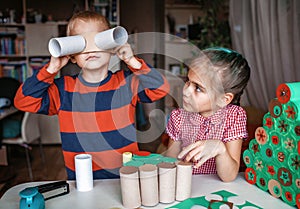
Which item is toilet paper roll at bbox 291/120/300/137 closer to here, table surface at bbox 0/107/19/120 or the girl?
the girl

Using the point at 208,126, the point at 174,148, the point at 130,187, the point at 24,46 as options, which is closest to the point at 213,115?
the point at 208,126

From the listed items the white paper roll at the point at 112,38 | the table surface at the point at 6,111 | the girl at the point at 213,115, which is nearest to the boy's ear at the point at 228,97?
the girl at the point at 213,115

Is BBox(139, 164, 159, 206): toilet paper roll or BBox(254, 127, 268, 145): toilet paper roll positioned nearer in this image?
BBox(139, 164, 159, 206): toilet paper roll

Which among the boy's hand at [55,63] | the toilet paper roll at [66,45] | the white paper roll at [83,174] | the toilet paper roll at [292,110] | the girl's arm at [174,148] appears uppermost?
the toilet paper roll at [66,45]

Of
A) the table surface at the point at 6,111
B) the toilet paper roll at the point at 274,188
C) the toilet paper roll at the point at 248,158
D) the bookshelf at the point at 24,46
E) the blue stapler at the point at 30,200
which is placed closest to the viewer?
the blue stapler at the point at 30,200

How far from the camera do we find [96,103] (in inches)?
43.6

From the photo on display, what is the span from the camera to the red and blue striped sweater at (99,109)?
107cm

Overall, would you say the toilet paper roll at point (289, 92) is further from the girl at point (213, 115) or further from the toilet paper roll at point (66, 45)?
the toilet paper roll at point (66, 45)

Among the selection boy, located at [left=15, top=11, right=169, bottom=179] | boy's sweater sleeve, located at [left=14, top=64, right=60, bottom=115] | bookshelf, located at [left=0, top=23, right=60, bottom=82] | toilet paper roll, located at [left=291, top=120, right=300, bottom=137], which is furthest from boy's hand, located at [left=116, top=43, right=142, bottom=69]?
bookshelf, located at [left=0, top=23, right=60, bottom=82]

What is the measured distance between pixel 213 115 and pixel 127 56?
32 cm

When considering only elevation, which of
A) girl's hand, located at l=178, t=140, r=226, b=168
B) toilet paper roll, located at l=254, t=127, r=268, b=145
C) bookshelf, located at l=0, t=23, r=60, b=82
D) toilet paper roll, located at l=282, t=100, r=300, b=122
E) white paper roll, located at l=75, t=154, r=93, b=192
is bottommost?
white paper roll, located at l=75, t=154, r=93, b=192

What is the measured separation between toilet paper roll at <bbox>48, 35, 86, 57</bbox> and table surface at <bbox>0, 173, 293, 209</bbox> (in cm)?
37

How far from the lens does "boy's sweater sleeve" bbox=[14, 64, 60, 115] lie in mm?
1026

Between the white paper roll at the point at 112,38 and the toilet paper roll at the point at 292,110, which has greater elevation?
the white paper roll at the point at 112,38
